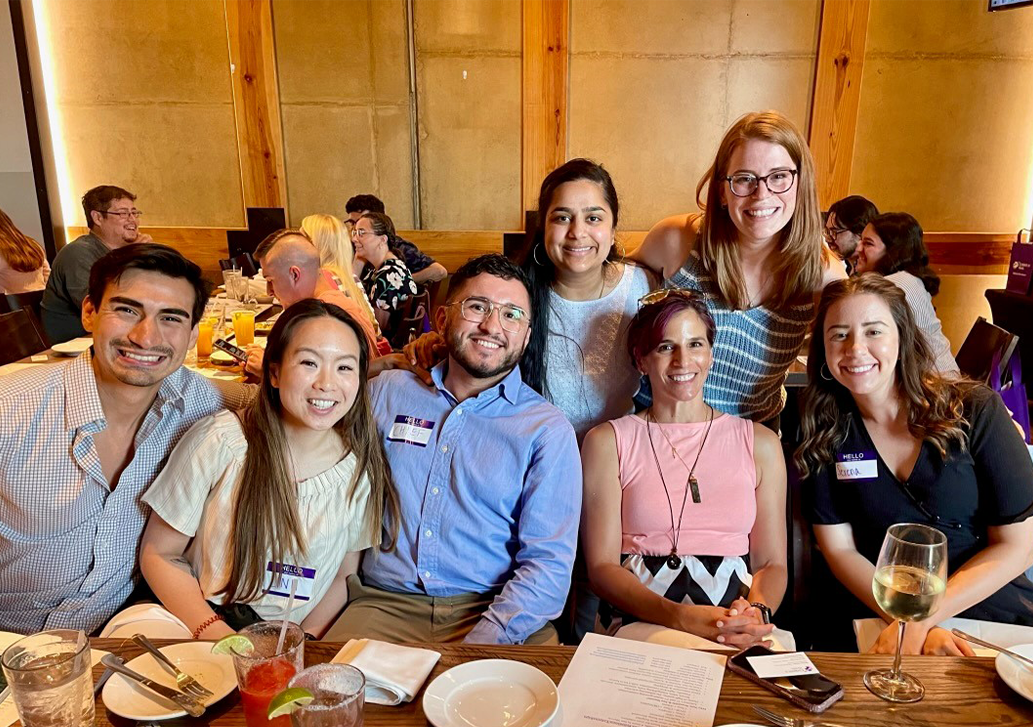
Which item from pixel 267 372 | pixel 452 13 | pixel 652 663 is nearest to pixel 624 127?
pixel 452 13

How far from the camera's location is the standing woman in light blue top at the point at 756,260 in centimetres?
226

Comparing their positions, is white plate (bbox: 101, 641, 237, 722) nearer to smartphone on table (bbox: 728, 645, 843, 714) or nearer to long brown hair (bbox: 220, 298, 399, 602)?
long brown hair (bbox: 220, 298, 399, 602)

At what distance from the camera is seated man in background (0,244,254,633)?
5.88ft

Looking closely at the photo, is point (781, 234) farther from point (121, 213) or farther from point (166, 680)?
point (121, 213)

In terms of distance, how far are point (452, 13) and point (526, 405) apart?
5.52 meters

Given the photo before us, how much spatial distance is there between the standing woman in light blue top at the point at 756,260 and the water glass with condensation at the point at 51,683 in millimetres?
1954

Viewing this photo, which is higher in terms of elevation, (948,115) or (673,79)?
(673,79)

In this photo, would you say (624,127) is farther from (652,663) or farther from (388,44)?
(652,663)

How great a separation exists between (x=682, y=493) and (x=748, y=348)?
624mm

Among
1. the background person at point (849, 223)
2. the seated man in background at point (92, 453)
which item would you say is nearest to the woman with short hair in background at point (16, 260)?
the seated man in background at point (92, 453)

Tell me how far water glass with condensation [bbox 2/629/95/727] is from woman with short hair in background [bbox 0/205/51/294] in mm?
4564

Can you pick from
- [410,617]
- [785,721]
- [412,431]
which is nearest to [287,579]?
[410,617]

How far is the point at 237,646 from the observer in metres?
1.18

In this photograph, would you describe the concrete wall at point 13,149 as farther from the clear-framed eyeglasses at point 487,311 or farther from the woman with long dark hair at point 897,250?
the woman with long dark hair at point 897,250
